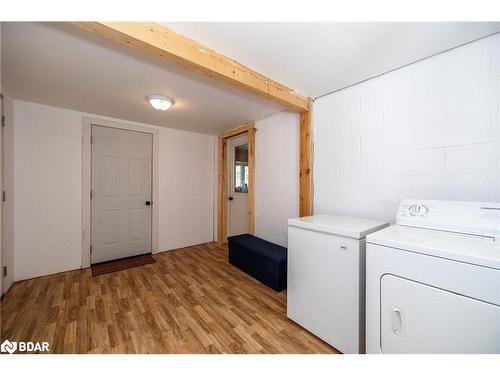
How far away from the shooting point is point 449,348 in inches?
35.0

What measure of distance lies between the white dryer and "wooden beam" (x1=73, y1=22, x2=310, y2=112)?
151 cm

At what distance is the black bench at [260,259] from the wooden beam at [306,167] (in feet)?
1.93

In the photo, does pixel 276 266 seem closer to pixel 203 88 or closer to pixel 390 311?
pixel 390 311

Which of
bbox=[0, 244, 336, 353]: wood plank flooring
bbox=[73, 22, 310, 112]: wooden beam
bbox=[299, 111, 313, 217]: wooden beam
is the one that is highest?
bbox=[73, 22, 310, 112]: wooden beam

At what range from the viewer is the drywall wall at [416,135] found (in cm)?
128

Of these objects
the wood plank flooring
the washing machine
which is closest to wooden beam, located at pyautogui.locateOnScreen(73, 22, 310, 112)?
the washing machine

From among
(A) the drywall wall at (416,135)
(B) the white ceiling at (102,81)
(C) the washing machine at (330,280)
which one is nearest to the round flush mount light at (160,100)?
(B) the white ceiling at (102,81)

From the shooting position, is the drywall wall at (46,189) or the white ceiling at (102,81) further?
the drywall wall at (46,189)

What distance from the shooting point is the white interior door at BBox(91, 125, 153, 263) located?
282cm

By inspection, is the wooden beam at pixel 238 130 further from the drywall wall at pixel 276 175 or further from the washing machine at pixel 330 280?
the washing machine at pixel 330 280

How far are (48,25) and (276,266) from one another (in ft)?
8.59

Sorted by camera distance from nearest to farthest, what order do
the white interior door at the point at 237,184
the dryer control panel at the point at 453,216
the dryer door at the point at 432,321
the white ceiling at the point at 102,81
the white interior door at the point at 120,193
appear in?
1. the dryer door at the point at 432,321
2. the dryer control panel at the point at 453,216
3. the white ceiling at the point at 102,81
4. the white interior door at the point at 120,193
5. the white interior door at the point at 237,184

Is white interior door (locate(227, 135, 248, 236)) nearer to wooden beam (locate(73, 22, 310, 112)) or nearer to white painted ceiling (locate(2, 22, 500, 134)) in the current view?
white painted ceiling (locate(2, 22, 500, 134))

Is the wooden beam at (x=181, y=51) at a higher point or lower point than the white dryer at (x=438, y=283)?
higher
